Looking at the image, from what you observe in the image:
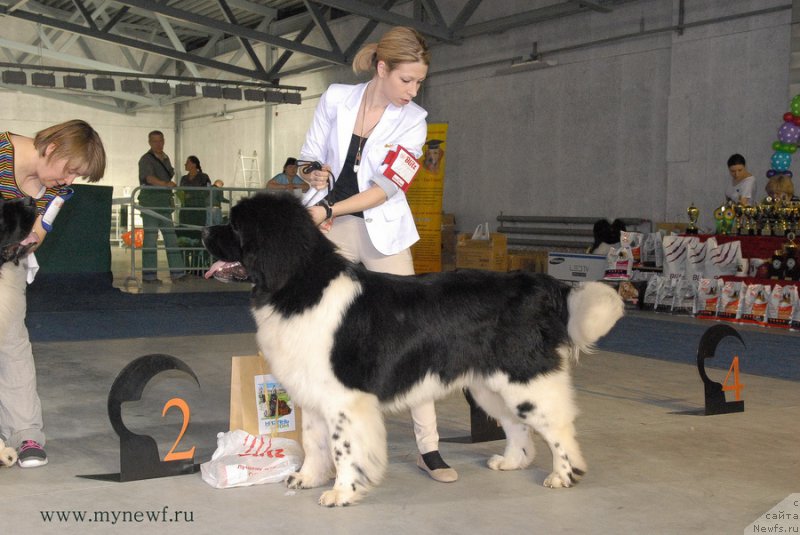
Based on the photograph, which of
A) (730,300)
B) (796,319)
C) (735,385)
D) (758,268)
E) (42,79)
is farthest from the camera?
(42,79)

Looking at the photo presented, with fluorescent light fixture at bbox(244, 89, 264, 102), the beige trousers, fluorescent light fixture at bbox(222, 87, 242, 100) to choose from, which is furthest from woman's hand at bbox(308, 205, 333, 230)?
fluorescent light fixture at bbox(244, 89, 264, 102)

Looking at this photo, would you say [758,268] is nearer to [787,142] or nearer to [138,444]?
[787,142]

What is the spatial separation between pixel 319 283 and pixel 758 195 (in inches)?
390

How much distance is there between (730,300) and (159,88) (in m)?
15.1

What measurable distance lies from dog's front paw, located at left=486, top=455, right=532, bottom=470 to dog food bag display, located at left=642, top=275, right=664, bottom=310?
7312 mm

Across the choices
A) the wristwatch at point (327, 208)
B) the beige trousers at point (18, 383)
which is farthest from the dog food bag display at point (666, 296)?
the beige trousers at point (18, 383)

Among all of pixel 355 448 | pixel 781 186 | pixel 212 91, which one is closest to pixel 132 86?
pixel 212 91

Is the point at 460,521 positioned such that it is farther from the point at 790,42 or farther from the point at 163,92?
the point at 163,92

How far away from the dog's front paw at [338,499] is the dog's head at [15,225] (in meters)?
1.48

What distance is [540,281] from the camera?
3.45 metres

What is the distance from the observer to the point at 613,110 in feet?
44.8

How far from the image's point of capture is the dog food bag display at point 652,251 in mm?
Result: 10750

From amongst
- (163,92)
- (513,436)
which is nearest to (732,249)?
(513,436)

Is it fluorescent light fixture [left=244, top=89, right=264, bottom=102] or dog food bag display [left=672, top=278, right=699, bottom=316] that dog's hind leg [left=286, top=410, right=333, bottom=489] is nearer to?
dog food bag display [left=672, top=278, right=699, bottom=316]
